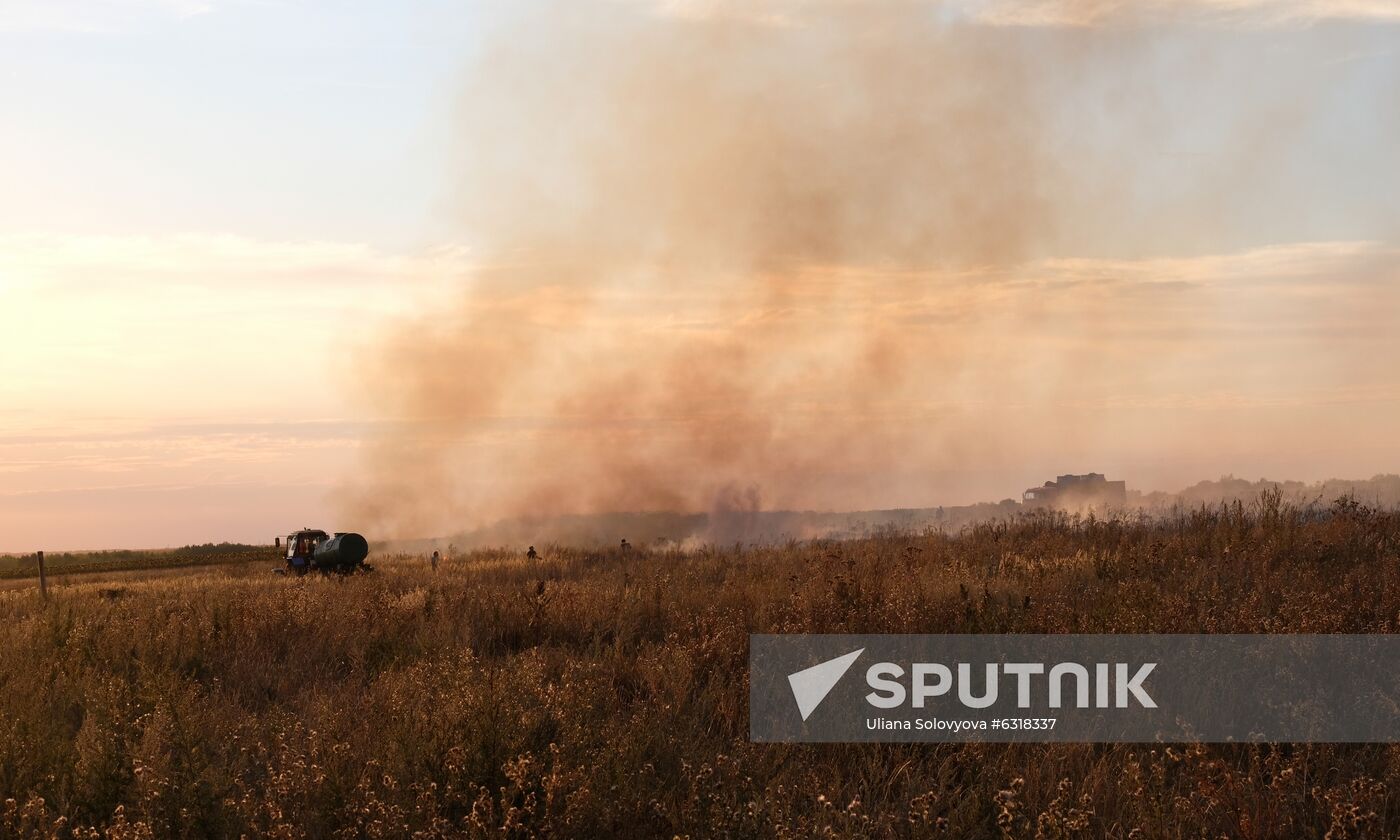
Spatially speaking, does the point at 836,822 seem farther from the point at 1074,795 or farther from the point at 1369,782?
the point at 1369,782

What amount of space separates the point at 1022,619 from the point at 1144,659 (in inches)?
53.4

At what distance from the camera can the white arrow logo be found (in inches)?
286

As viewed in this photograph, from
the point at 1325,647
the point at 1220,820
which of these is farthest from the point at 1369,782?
the point at 1325,647

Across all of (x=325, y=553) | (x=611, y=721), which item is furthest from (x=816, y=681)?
(x=325, y=553)

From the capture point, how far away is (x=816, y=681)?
7680 mm

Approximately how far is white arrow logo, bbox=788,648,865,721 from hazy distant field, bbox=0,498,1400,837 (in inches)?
17.3

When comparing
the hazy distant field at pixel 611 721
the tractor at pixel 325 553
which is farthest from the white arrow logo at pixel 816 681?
the tractor at pixel 325 553

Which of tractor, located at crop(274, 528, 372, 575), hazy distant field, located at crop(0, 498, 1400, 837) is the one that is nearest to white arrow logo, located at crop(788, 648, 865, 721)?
hazy distant field, located at crop(0, 498, 1400, 837)

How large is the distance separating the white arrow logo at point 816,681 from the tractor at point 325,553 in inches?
827

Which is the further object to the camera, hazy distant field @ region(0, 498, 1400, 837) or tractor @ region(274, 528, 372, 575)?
tractor @ region(274, 528, 372, 575)

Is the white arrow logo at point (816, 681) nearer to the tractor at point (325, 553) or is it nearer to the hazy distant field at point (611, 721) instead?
the hazy distant field at point (611, 721)

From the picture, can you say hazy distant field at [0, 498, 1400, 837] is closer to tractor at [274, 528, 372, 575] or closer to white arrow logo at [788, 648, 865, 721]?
white arrow logo at [788, 648, 865, 721]

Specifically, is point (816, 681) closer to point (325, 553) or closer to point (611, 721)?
point (611, 721)

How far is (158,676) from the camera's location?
26.1 ft
